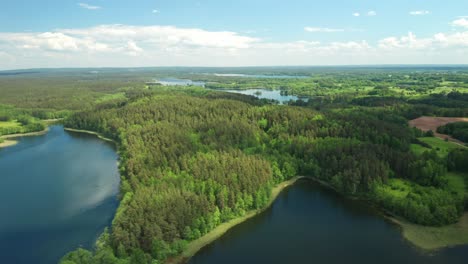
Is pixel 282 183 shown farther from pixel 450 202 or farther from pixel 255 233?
pixel 450 202

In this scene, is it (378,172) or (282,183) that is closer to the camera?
(378,172)

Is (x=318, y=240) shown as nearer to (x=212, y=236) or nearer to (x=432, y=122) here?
(x=212, y=236)

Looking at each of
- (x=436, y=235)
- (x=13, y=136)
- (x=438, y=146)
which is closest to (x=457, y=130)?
(x=438, y=146)

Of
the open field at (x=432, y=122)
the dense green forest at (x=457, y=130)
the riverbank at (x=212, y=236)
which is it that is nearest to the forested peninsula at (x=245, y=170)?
the riverbank at (x=212, y=236)

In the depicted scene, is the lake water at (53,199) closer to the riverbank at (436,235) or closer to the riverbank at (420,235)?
the riverbank at (420,235)

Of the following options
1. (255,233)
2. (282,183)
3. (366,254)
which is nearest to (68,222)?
(255,233)

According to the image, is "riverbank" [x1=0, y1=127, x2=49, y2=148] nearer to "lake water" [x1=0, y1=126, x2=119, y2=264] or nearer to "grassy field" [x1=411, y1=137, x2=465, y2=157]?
"lake water" [x1=0, y1=126, x2=119, y2=264]
